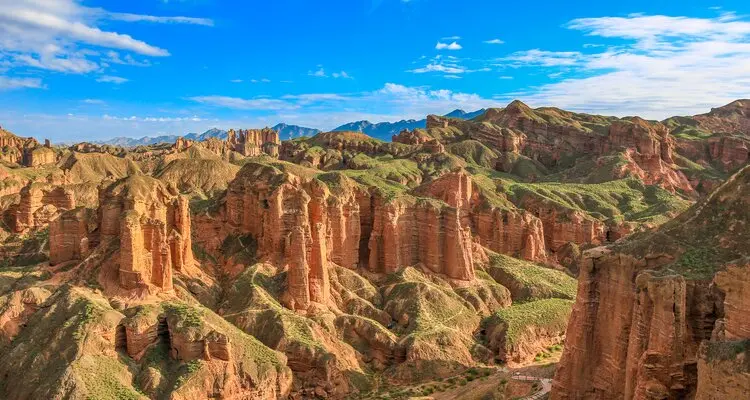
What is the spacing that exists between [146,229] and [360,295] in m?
24.7

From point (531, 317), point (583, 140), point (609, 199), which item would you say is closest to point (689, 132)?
point (583, 140)

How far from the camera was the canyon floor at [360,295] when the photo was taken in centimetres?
3541

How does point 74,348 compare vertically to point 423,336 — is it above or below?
above

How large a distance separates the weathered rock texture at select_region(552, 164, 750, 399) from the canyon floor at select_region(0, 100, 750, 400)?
11 cm

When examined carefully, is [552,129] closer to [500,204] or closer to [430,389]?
[500,204]

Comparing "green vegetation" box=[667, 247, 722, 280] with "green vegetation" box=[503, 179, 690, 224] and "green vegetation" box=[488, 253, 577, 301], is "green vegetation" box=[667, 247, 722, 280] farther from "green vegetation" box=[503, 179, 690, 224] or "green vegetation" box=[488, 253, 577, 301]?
"green vegetation" box=[503, 179, 690, 224]

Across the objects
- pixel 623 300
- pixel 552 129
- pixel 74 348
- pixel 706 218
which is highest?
pixel 552 129

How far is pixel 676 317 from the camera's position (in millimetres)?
32938

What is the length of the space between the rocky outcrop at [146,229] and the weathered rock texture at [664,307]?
38254 mm

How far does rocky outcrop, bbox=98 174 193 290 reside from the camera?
5794 cm

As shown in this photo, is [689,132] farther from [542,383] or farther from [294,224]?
[542,383]

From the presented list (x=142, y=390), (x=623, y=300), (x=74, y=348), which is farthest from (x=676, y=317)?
(x=74, y=348)

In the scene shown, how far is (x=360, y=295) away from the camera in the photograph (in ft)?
234

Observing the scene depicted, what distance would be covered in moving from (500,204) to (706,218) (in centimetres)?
6194
